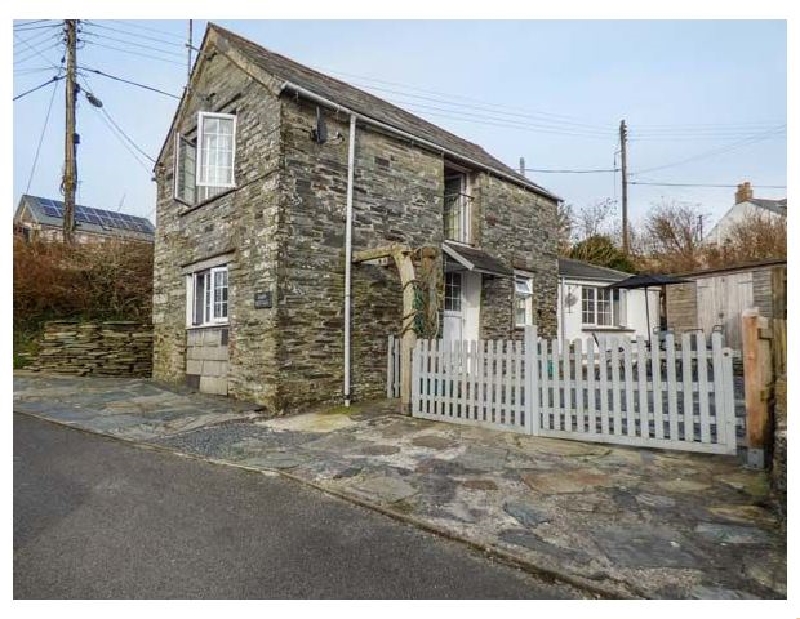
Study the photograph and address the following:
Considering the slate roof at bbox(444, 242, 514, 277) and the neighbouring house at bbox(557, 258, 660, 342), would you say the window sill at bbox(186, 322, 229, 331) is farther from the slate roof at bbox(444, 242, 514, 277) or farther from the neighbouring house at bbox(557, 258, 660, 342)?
the neighbouring house at bbox(557, 258, 660, 342)

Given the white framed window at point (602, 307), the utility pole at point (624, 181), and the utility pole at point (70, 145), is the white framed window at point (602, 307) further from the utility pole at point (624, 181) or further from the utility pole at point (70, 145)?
the utility pole at point (70, 145)

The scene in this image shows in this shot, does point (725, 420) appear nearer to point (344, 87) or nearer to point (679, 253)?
point (344, 87)

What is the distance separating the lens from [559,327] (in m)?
15.8

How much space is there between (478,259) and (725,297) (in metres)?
9.27

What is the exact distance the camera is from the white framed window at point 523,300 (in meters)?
13.4

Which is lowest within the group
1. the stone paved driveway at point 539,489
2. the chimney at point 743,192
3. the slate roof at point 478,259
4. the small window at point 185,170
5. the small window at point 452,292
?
the stone paved driveway at point 539,489

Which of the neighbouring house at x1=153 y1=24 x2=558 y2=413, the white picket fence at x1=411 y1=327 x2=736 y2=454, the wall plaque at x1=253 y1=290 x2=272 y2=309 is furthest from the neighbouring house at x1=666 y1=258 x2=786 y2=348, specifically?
the wall plaque at x1=253 y1=290 x2=272 y2=309

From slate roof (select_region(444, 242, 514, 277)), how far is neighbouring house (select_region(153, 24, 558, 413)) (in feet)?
0.19

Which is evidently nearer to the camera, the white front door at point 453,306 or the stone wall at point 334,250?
the stone wall at point 334,250

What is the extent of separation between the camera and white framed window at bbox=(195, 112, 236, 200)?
9664 mm

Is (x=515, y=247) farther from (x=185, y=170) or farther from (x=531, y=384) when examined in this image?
(x=185, y=170)

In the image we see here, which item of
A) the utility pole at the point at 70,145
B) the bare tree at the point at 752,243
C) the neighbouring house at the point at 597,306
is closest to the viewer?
the neighbouring house at the point at 597,306

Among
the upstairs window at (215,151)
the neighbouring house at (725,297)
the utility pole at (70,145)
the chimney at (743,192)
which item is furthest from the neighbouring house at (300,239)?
the chimney at (743,192)

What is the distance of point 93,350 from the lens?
1284 cm
